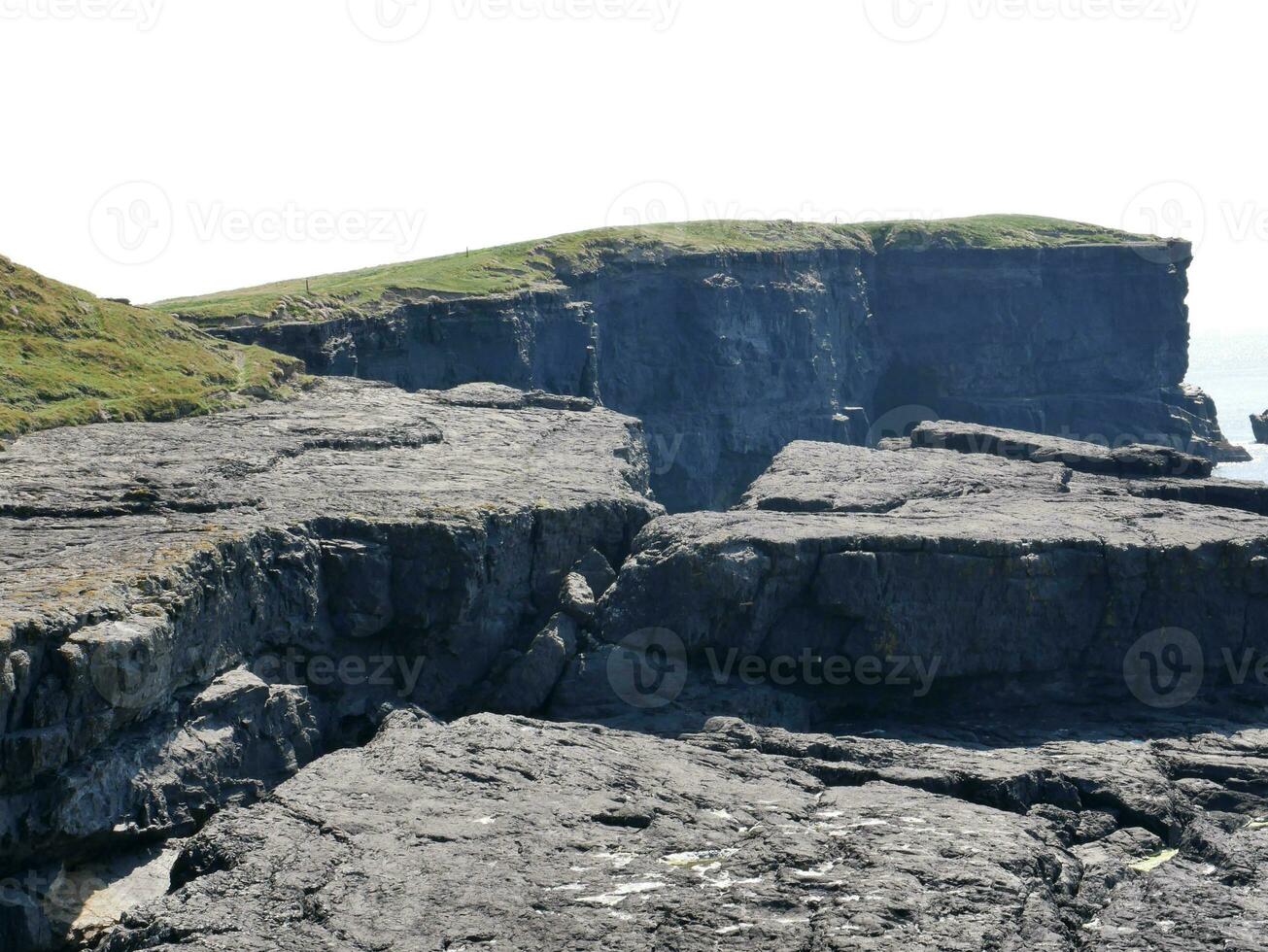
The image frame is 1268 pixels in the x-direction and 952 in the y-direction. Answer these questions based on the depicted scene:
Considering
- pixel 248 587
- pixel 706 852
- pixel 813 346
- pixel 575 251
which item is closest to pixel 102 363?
pixel 248 587

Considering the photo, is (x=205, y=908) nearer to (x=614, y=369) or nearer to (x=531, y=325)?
(x=531, y=325)

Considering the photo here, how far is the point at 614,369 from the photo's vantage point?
94.0 meters

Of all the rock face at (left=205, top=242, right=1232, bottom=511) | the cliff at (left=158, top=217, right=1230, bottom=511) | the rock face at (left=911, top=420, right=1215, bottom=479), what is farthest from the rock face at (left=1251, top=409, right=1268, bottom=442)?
the rock face at (left=911, top=420, right=1215, bottom=479)

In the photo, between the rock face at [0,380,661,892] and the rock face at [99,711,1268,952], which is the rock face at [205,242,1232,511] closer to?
the rock face at [0,380,661,892]

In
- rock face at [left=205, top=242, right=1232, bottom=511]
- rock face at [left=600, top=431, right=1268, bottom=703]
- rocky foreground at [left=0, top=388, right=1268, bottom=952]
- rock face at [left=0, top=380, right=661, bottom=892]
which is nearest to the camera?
rocky foreground at [left=0, top=388, right=1268, bottom=952]

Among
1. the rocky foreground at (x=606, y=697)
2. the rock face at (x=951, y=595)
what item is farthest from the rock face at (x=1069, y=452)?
the rock face at (x=951, y=595)

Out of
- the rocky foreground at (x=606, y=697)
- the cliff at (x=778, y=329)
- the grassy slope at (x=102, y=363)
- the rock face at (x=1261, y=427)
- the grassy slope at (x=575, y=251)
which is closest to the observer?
the rocky foreground at (x=606, y=697)

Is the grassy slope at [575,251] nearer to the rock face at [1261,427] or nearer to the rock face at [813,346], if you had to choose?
the rock face at [813,346]

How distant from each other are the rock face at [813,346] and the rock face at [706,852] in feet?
131

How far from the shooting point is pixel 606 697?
37.6m

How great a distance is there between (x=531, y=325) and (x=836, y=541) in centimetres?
4366

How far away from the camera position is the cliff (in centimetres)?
7594

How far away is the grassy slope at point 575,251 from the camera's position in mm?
72875

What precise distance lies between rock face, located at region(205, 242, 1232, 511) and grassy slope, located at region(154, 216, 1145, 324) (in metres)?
1.50
